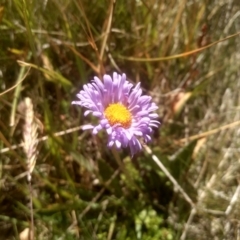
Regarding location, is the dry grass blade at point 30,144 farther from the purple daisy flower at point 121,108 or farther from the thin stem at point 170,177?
the thin stem at point 170,177

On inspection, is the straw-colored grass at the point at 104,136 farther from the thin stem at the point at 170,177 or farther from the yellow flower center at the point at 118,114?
the yellow flower center at the point at 118,114

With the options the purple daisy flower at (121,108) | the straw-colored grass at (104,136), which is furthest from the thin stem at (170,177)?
the purple daisy flower at (121,108)

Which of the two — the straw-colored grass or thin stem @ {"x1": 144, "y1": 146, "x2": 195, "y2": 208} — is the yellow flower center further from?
thin stem @ {"x1": 144, "y1": 146, "x2": 195, "y2": 208}

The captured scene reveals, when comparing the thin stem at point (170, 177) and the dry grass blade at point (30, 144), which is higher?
the dry grass blade at point (30, 144)

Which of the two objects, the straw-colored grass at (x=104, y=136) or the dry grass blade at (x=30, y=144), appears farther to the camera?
the straw-colored grass at (x=104, y=136)

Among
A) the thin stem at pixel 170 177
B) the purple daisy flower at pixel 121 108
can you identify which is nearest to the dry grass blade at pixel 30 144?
the purple daisy flower at pixel 121 108

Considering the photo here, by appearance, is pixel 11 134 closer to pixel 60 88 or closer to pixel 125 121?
pixel 60 88

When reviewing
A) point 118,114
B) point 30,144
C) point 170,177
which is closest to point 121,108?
point 118,114
